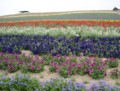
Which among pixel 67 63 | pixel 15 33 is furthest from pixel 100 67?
pixel 15 33

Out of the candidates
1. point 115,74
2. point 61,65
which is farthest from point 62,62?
point 115,74

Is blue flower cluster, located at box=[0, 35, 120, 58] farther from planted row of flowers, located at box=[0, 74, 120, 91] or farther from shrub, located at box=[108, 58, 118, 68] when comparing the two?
planted row of flowers, located at box=[0, 74, 120, 91]

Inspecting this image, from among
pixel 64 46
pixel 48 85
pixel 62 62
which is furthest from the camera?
pixel 64 46

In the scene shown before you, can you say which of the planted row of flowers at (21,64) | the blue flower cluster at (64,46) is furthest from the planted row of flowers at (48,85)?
the blue flower cluster at (64,46)

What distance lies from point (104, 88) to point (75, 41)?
5.79 meters

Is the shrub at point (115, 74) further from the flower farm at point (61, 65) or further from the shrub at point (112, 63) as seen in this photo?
the shrub at point (112, 63)

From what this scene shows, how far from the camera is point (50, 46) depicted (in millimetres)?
11414

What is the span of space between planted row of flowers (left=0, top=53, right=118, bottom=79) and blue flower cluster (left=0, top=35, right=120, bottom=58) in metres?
0.96

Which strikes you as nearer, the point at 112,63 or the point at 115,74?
the point at 115,74

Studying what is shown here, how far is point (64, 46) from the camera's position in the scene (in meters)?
11.2

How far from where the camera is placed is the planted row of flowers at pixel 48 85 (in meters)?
6.58

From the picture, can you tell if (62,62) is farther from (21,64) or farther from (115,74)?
(115,74)

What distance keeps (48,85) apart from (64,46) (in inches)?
179

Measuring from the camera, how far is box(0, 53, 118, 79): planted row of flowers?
8.23m
